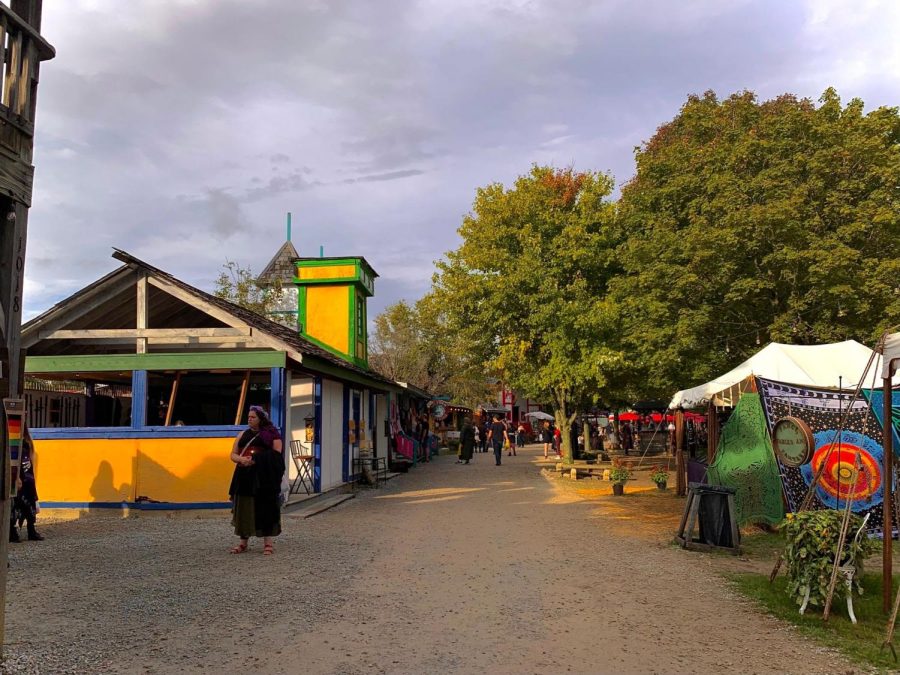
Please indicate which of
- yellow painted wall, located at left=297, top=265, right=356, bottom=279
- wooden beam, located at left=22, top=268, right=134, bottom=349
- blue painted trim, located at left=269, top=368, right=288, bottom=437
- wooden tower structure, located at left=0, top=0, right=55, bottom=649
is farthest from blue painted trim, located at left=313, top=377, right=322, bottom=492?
wooden tower structure, located at left=0, top=0, right=55, bottom=649

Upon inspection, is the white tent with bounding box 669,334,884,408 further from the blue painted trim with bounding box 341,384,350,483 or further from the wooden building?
the blue painted trim with bounding box 341,384,350,483

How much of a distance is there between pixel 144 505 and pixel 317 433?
11.8ft

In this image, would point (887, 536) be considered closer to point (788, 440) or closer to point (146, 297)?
point (788, 440)

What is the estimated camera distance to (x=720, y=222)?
14148 millimetres

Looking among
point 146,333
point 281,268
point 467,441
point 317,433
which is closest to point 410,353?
point 281,268

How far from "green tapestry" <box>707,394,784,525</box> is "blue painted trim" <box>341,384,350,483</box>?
8.81 m

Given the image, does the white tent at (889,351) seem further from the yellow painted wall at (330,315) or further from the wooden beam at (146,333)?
the yellow painted wall at (330,315)

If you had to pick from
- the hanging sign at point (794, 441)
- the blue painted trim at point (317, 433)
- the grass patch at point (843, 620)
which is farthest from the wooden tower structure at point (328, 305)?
the grass patch at point (843, 620)

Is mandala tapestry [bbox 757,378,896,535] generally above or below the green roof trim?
below

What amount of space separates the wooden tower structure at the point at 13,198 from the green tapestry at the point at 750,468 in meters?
9.32

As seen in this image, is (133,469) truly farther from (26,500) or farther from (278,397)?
(278,397)

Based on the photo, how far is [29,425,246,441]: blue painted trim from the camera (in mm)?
12078

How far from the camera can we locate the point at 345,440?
17109mm

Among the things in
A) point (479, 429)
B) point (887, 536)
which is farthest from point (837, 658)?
point (479, 429)
